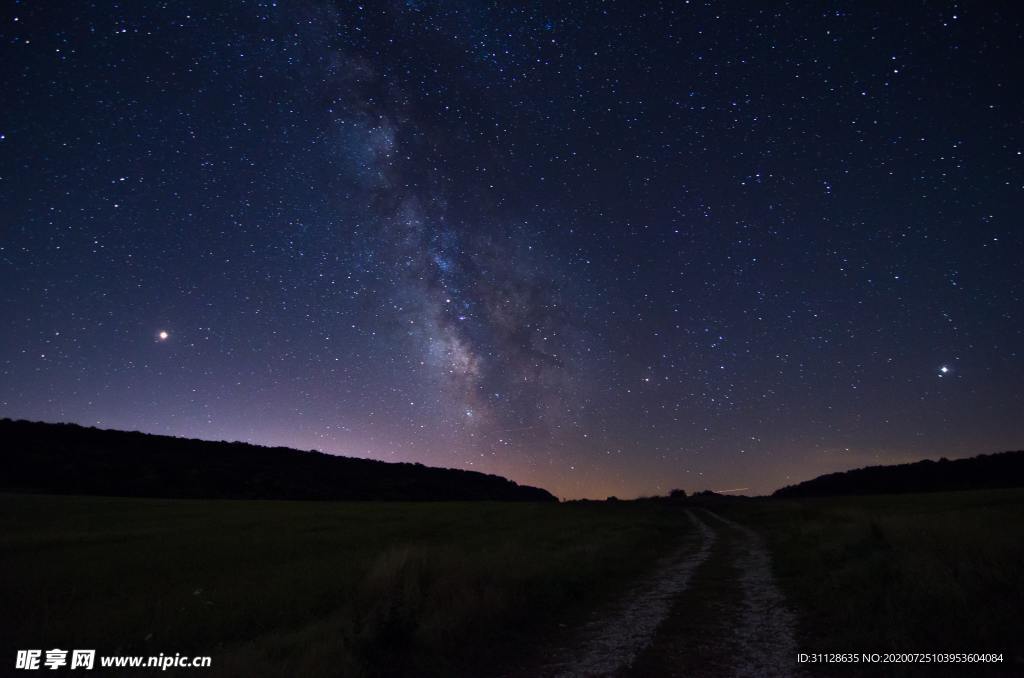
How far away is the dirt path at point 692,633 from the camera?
789cm

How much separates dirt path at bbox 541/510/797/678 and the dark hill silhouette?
73517mm

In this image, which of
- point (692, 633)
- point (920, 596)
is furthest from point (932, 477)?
point (692, 633)

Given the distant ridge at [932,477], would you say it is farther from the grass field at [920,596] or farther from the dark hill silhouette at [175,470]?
the dark hill silhouette at [175,470]

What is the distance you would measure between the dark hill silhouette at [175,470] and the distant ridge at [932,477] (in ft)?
295

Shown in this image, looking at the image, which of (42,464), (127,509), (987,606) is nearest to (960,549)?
(987,606)

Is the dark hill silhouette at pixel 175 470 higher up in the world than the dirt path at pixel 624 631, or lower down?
higher up

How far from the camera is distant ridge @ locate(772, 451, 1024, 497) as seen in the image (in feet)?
287

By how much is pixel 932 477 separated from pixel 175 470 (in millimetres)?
132511

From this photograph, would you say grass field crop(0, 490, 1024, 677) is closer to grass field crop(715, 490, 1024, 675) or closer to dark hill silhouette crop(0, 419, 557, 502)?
grass field crop(715, 490, 1024, 675)

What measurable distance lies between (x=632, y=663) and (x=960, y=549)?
9.74m

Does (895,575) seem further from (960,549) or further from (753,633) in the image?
(753,633)

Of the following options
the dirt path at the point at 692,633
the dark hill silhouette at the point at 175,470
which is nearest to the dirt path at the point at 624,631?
the dirt path at the point at 692,633

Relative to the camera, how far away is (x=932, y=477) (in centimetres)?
10475

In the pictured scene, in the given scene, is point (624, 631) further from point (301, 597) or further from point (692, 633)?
point (301, 597)
